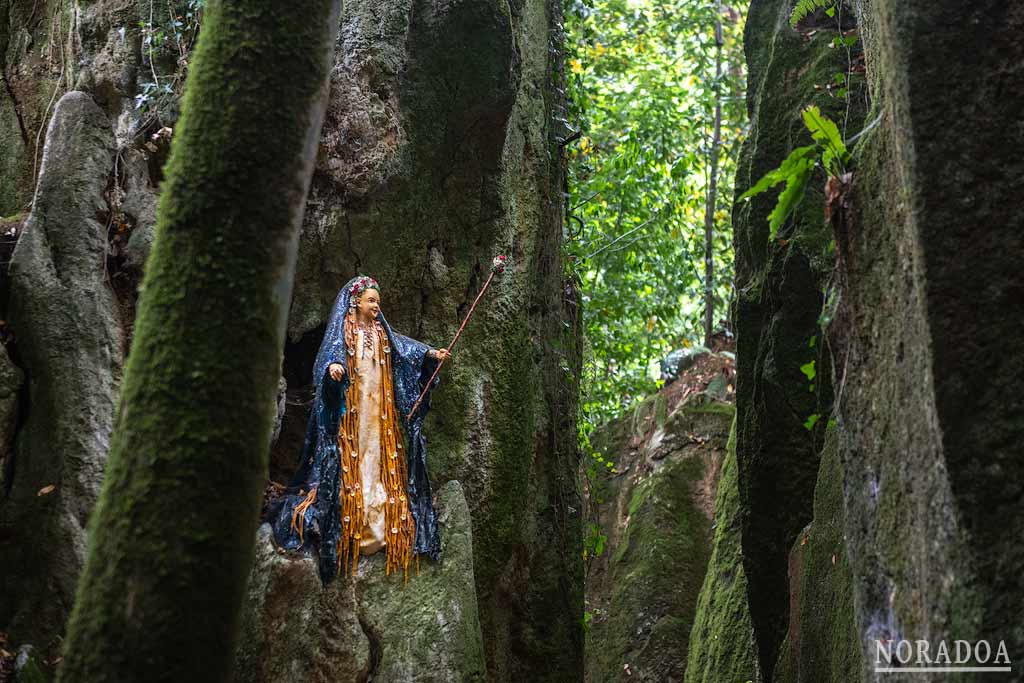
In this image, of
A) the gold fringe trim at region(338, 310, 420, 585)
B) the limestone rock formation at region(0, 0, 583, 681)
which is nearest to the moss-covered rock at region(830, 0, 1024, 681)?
the gold fringe trim at region(338, 310, 420, 585)

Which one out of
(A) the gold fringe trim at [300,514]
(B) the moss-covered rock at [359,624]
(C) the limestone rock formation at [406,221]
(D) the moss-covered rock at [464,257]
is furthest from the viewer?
(D) the moss-covered rock at [464,257]

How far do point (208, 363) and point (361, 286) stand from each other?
3.74 meters

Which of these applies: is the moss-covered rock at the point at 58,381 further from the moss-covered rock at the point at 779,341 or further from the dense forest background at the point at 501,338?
the moss-covered rock at the point at 779,341

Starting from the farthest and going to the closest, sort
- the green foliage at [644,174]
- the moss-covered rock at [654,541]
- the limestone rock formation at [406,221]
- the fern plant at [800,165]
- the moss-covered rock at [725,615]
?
the green foliage at [644,174] < the moss-covered rock at [654,541] < the moss-covered rock at [725,615] < the limestone rock formation at [406,221] < the fern plant at [800,165]

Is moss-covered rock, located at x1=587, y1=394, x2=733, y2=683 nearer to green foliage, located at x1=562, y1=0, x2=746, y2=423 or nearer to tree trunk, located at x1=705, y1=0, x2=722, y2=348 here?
green foliage, located at x1=562, y1=0, x2=746, y2=423

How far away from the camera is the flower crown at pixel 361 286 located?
22.9ft

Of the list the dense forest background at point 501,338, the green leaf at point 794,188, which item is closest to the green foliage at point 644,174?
the dense forest background at point 501,338

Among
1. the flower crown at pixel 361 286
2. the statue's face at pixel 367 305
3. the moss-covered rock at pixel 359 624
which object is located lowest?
the moss-covered rock at pixel 359 624

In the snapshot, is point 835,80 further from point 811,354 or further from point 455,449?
point 455,449

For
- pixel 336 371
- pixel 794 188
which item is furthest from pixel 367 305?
pixel 794 188

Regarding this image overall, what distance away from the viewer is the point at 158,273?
3.49 meters

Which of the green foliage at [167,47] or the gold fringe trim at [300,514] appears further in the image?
the green foliage at [167,47]

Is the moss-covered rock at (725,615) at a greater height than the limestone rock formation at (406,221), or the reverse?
the limestone rock formation at (406,221)

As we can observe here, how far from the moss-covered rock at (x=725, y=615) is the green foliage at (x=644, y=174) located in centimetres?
317
